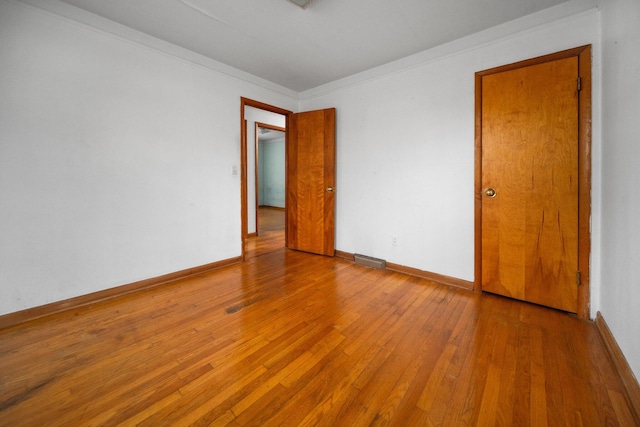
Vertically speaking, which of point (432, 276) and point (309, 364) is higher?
point (432, 276)

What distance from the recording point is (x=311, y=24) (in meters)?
2.42

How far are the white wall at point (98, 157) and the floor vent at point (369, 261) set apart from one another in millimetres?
1845

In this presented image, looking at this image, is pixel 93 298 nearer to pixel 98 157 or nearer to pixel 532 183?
pixel 98 157

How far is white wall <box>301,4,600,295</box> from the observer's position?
234 cm

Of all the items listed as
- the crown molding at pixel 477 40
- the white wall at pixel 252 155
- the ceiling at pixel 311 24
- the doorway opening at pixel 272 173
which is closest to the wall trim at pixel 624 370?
the crown molding at pixel 477 40

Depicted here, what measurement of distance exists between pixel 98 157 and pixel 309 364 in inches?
99.9

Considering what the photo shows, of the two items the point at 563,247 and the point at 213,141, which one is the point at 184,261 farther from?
the point at 563,247

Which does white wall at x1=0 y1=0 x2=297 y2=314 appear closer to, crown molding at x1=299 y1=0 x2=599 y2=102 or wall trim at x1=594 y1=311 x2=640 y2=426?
crown molding at x1=299 y1=0 x2=599 y2=102

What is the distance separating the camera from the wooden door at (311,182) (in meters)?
3.80

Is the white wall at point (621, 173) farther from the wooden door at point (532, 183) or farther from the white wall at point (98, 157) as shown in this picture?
the white wall at point (98, 157)

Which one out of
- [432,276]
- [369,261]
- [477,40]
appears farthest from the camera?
[369,261]

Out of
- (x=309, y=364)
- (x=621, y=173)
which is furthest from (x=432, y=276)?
(x=309, y=364)

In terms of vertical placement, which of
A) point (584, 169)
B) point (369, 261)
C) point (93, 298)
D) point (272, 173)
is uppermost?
point (272, 173)

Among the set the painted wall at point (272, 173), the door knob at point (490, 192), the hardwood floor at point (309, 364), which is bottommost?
the hardwood floor at point (309, 364)
